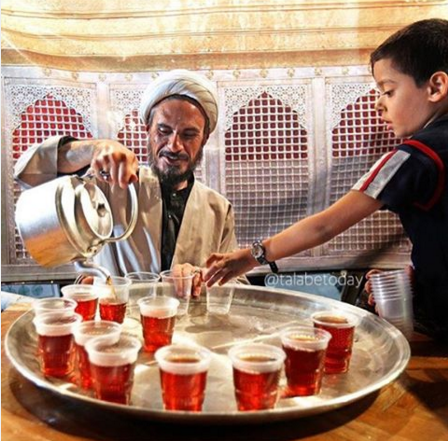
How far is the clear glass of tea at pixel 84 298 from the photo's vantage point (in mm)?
1304

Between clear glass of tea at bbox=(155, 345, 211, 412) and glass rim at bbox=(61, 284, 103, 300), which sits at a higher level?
glass rim at bbox=(61, 284, 103, 300)

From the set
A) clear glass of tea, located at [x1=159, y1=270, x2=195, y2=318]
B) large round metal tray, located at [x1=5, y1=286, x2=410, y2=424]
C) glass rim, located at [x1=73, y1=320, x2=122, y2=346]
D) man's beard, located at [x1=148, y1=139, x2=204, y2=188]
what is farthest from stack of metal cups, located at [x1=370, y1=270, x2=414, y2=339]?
man's beard, located at [x1=148, y1=139, x2=204, y2=188]

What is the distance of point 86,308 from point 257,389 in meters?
0.60

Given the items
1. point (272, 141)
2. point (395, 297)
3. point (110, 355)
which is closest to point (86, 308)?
point (110, 355)

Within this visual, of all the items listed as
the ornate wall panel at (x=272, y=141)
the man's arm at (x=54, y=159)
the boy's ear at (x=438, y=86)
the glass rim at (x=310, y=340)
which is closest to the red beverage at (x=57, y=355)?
the glass rim at (x=310, y=340)

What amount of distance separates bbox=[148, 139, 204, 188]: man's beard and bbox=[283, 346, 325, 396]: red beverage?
1167 millimetres

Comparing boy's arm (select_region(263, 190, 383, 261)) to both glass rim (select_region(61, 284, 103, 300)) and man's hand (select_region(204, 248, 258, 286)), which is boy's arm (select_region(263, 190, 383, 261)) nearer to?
man's hand (select_region(204, 248, 258, 286))

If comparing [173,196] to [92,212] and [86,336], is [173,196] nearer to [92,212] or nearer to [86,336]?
[92,212]

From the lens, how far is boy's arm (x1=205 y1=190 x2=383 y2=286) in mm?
1344

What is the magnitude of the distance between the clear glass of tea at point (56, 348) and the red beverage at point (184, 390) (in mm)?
265

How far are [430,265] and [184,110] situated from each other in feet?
3.55

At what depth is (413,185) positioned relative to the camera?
1.26 metres

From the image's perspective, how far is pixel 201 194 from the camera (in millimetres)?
2074

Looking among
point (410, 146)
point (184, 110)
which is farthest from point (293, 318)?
point (184, 110)
